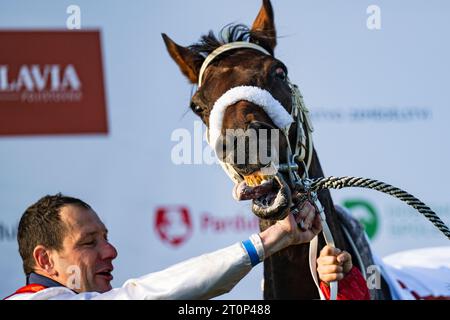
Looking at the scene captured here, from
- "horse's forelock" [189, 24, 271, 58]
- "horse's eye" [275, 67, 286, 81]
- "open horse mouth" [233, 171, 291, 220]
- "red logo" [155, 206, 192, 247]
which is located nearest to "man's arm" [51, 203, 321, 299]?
"open horse mouth" [233, 171, 291, 220]

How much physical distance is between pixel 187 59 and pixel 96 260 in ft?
3.34

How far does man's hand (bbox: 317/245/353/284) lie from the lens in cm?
238

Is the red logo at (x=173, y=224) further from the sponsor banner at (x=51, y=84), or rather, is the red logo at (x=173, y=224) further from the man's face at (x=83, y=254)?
the man's face at (x=83, y=254)

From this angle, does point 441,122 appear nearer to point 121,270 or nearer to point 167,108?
point 167,108

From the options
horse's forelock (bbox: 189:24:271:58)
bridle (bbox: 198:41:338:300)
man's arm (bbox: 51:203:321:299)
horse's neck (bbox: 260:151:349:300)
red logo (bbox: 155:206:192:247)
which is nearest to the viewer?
man's arm (bbox: 51:203:321:299)

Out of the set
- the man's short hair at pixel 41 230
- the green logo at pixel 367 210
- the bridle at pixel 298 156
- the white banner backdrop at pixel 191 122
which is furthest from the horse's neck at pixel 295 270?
the green logo at pixel 367 210

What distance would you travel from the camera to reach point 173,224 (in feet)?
14.6

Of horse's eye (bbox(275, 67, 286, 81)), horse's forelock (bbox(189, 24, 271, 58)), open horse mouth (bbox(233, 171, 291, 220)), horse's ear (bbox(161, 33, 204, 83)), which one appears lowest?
open horse mouth (bbox(233, 171, 291, 220))

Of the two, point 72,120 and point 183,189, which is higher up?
point 72,120

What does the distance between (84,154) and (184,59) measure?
5.25 feet

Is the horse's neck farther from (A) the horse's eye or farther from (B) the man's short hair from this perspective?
(B) the man's short hair
